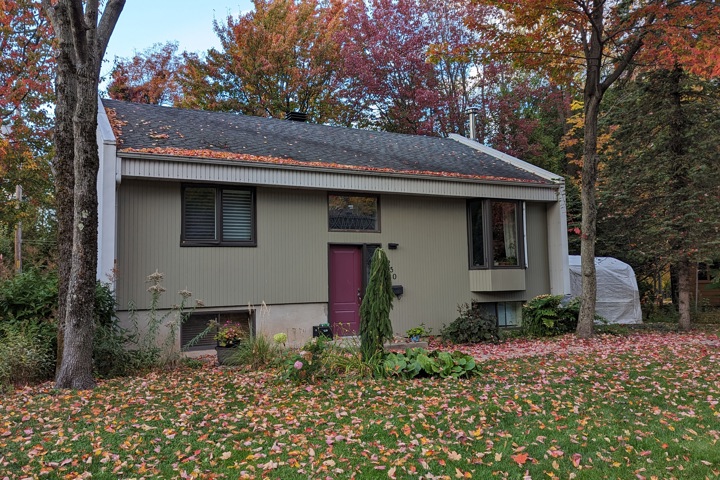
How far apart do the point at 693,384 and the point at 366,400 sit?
3.98 meters

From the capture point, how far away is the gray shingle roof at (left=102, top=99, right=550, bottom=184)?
9.61 meters

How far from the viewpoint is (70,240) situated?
6.91 meters

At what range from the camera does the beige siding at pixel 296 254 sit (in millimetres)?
8922

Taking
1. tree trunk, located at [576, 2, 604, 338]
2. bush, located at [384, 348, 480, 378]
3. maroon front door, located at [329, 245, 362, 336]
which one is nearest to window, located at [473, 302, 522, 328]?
tree trunk, located at [576, 2, 604, 338]

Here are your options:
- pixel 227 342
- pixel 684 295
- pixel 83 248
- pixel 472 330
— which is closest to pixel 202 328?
pixel 227 342

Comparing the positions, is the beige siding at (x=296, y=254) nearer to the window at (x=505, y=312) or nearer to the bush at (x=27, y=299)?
the window at (x=505, y=312)

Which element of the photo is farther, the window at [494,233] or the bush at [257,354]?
the window at [494,233]

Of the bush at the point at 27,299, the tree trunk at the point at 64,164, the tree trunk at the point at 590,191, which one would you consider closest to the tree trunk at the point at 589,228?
the tree trunk at the point at 590,191

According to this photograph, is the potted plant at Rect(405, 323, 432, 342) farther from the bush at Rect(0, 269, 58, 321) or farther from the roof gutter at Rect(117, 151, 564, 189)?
the bush at Rect(0, 269, 58, 321)

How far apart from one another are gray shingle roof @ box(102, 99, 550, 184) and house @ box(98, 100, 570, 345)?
0.19 feet

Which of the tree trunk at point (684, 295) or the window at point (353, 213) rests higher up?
the window at point (353, 213)

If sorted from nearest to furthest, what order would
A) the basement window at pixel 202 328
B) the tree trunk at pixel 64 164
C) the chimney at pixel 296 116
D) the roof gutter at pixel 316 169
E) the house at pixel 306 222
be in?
the tree trunk at pixel 64 164, the roof gutter at pixel 316 169, the house at pixel 306 222, the basement window at pixel 202 328, the chimney at pixel 296 116

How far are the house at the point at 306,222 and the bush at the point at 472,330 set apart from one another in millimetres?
814

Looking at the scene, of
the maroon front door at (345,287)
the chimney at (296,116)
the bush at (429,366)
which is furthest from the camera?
the chimney at (296,116)
